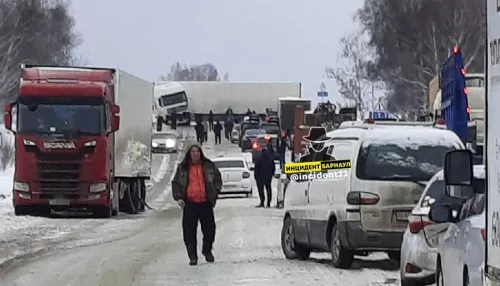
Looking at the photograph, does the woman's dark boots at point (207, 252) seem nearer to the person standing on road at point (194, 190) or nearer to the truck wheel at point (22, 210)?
the person standing on road at point (194, 190)

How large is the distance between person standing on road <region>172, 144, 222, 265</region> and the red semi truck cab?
37.2 ft

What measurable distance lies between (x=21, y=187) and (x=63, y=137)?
5.31 ft

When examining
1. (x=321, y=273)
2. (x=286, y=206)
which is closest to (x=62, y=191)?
(x=286, y=206)

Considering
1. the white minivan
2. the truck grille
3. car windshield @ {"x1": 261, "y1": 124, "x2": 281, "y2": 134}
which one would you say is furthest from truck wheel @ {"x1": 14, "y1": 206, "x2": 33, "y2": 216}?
car windshield @ {"x1": 261, "y1": 124, "x2": 281, "y2": 134}

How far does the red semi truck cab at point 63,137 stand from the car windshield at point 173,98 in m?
50.0

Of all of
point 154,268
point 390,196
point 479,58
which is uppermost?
point 479,58

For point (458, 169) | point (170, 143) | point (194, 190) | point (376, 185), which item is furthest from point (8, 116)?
point (170, 143)

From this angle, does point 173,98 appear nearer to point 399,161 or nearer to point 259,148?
point 259,148

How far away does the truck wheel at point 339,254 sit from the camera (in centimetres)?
1590

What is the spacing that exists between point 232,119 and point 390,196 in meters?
69.3

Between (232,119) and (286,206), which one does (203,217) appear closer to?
(286,206)

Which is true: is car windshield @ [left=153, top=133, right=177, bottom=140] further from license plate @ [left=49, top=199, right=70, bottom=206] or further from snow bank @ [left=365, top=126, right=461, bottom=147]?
snow bank @ [left=365, top=126, right=461, bottom=147]

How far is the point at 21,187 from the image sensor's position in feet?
94.1

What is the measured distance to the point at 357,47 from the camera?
91375 mm
